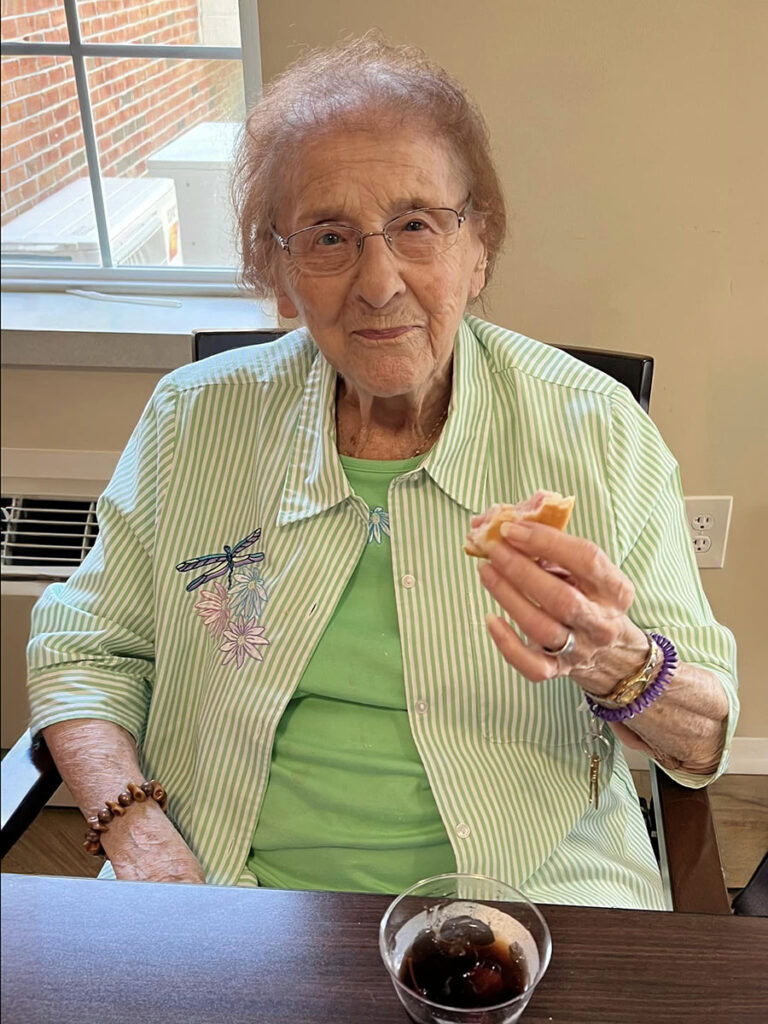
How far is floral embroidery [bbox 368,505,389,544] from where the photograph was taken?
1.15 meters

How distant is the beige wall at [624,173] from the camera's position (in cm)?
128

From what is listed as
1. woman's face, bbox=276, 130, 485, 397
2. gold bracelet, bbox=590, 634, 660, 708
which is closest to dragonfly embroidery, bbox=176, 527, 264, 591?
woman's face, bbox=276, 130, 485, 397

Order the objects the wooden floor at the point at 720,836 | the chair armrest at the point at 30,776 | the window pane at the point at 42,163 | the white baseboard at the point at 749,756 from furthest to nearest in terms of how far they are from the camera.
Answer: the white baseboard at the point at 749,756 < the chair armrest at the point at 30,776 < the wooden floor at the point at 720,836 < the window pane at the point at 42,163

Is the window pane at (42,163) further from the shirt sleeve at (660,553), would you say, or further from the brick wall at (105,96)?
the shirt sleeve at (660,553)

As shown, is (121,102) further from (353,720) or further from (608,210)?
(353,720)

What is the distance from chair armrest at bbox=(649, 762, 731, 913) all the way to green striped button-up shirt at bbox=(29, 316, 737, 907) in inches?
1.2

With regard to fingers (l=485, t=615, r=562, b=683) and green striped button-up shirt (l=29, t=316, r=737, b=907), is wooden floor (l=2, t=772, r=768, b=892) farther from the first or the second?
fingers (l=485, t=615, r=562, b=683)

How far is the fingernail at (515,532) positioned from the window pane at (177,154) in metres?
0.52

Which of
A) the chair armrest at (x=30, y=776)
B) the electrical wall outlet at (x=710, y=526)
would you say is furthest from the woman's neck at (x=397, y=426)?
the electrical wall outlet at (x=710, y=526)

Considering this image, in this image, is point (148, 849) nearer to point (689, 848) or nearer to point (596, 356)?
point (689, 848)

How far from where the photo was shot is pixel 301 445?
121 centimetres

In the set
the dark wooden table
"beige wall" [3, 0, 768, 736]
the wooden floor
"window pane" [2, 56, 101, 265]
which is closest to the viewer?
"window pane" [2, 56, 101, 265]

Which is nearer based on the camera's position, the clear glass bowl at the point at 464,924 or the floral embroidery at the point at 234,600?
the clear glass bowl at the point at 464,924

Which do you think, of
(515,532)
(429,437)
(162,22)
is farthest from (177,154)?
(515,532)
